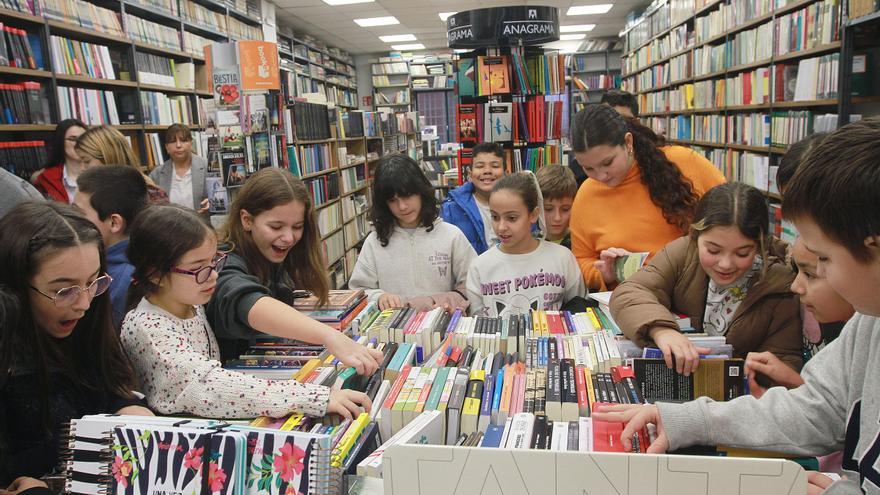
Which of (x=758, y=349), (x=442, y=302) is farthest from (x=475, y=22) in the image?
(x=758, y=349)

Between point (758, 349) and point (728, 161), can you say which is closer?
point (758, 349)

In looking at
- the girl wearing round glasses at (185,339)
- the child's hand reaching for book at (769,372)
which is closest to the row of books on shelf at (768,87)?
the child's hand reaching for book at (769,372)

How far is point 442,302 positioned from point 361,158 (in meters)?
5.60

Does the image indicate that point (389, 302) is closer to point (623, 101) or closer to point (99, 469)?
point (99, 469)

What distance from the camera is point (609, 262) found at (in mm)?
2176

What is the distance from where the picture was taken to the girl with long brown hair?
1.46 meters

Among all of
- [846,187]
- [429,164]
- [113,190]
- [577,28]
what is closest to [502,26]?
[113,190]

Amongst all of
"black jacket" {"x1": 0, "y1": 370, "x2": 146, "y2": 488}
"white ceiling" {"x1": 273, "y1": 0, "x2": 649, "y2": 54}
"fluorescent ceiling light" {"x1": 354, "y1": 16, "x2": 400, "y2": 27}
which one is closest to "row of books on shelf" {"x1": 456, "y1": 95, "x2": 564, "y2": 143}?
"black jacket" {"x1": 0, "y1": 370, "x2": 146, "y2": 488}

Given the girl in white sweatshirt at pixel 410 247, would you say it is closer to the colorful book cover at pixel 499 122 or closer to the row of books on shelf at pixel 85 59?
the colorful book cover at pixel 499 122

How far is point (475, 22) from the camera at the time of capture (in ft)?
14.5

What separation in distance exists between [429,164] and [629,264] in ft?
22.3

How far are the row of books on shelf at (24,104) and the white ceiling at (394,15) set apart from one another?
5115 millimetres

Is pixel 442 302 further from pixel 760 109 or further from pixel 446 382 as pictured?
pixel 760 109

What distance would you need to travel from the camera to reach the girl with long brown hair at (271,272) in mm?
1455
